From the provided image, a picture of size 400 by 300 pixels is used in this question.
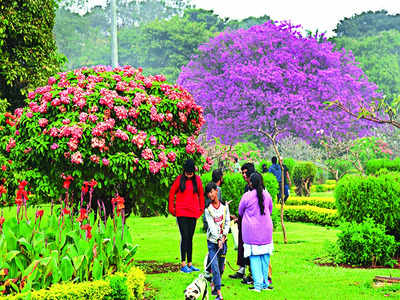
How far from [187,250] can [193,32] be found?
42.9m

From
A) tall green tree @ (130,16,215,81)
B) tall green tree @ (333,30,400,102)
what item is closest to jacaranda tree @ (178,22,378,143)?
tall green tree @ (130,16,215,81)

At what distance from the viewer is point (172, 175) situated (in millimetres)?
9102

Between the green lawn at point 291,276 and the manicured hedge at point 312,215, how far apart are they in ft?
10.9

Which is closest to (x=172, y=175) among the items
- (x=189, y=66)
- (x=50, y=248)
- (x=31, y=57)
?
(x=50, y=248)

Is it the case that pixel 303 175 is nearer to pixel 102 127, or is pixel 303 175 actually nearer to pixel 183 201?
pixel 183 201

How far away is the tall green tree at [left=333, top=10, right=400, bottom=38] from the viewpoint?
6038 cm

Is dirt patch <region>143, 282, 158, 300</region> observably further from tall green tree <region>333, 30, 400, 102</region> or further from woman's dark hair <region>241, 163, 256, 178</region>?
tall green tree <region>333, 30, 400, 102</region>

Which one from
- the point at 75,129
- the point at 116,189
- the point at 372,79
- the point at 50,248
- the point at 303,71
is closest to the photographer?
the point at 50,248

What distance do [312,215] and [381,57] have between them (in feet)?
132

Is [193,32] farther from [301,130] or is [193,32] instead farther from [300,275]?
[300,275]

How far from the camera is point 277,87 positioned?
1384 inches

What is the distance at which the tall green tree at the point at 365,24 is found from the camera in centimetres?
6038

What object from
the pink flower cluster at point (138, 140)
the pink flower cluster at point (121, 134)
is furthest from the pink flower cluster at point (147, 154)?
the pink flower cluster at point (121, 134)

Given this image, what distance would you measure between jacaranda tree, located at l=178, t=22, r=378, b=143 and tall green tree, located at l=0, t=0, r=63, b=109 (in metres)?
20.8
